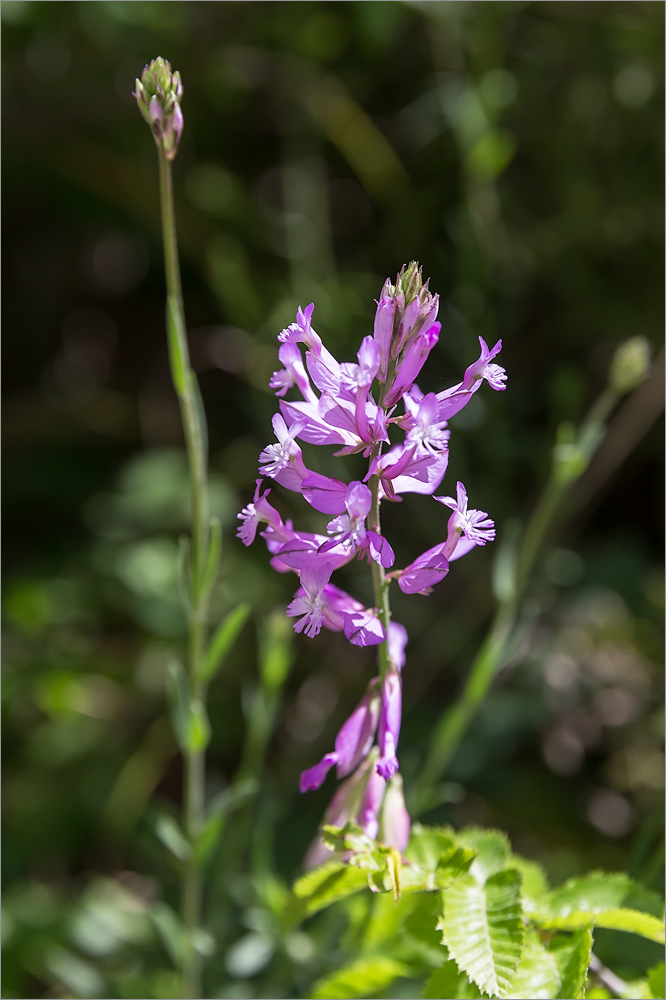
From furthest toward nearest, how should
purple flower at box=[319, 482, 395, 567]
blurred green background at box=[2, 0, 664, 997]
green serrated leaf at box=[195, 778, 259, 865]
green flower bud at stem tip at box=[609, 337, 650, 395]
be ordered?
1. blurred green background at box=[2, 0, 664, 997]
2. green flower bud at stem tip at box=[609, 337, 650, 395]
3. green serrated leaf at box=[195, 778, 259, 865]
4. purple flower at box=[319, 482, 395, 567]

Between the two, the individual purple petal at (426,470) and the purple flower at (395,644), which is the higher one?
the individual purple petal at (426,470)

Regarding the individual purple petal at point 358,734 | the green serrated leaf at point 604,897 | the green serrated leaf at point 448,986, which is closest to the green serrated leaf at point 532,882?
the green serrated leaf at point 604,897

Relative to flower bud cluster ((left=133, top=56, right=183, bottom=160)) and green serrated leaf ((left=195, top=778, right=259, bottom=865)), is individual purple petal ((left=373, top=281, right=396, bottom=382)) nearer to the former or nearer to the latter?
flower bud cluster ((left=133, top=56, right=183, bottom=160))

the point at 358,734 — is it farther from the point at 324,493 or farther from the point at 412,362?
the point at 412,362

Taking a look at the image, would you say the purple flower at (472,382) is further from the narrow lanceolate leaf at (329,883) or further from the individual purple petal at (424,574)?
the narrow lanceolate leaf at (329,883)

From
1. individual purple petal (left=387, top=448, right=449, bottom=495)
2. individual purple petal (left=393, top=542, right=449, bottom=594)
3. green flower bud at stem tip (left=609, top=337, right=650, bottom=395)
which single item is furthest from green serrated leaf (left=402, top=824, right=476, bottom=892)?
green flower bud at stem tip (left=609, top=337, right=650, bottom=395)

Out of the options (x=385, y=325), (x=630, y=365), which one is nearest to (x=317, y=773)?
(x=385, y=325)
